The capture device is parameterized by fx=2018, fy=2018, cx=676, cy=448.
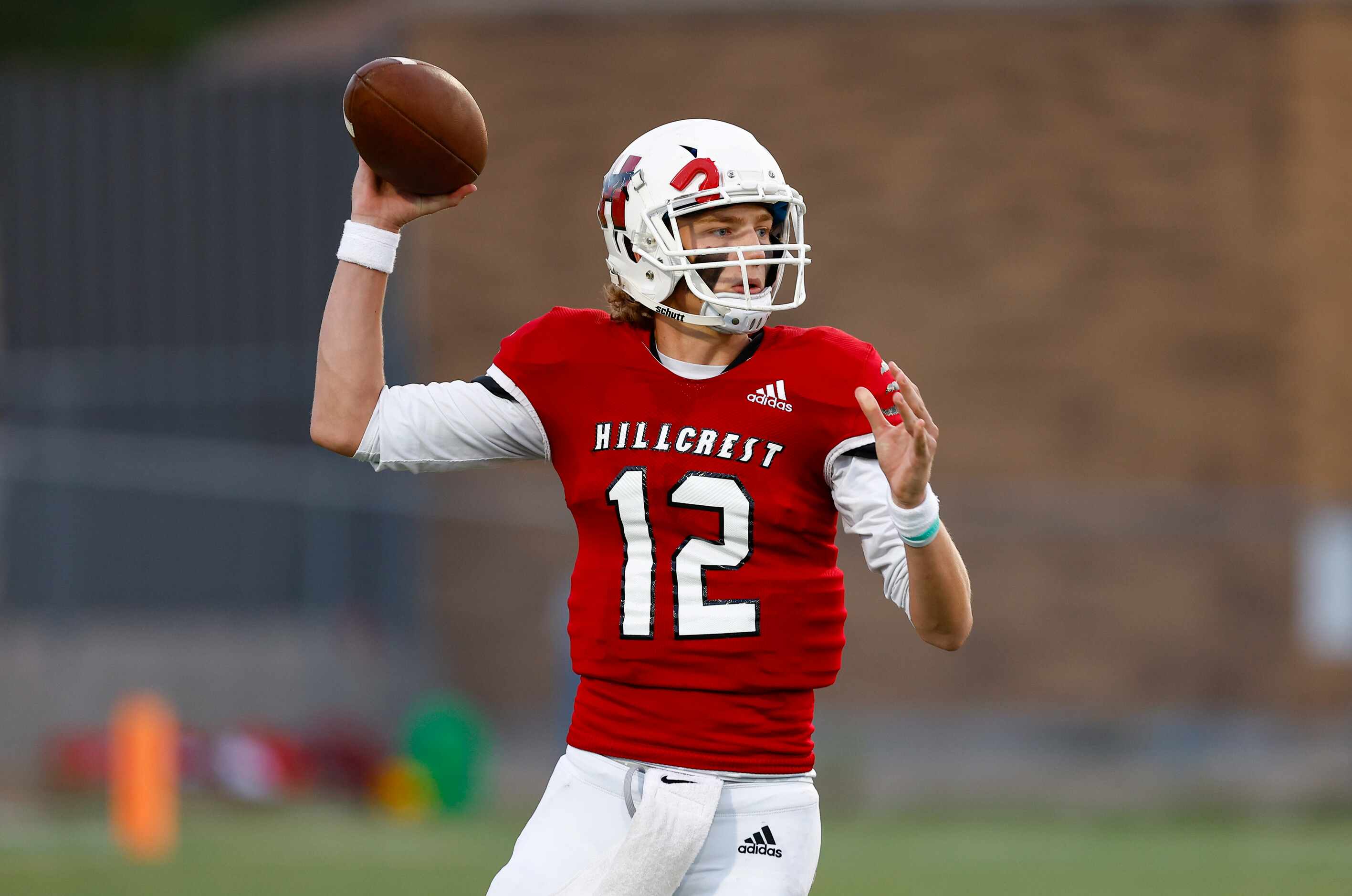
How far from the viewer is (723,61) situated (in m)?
15.7

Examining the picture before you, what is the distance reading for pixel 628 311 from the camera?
13.6ft

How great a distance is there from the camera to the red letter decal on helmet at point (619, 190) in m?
4.10

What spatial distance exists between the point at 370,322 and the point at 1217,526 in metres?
10.8

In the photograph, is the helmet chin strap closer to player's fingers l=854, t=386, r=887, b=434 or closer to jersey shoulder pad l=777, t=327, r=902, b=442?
jersey shoulder pad l=777, t=327, r=902, b=442

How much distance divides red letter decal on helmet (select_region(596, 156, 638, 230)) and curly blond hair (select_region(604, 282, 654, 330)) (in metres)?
0.15

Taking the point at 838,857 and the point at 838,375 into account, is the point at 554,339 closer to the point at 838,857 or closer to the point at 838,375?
the point at 838,375

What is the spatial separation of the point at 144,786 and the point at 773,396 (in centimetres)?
701

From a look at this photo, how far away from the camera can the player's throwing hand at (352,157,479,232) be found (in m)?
4.12

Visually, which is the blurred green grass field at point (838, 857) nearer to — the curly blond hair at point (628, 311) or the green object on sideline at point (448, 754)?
the green object on sideline at point (448, 754)

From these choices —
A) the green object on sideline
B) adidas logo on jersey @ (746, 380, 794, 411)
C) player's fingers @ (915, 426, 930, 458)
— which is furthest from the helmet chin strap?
the green object on sideline

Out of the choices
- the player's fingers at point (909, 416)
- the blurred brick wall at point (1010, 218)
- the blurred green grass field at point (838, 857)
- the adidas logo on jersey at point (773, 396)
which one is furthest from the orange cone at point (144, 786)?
the player's fingers at point (909, 416)

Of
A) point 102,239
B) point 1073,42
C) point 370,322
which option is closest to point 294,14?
point 102,239

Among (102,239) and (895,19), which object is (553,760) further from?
(895,19)

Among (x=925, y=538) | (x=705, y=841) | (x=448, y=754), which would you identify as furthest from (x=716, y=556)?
(x=448, y=754)
